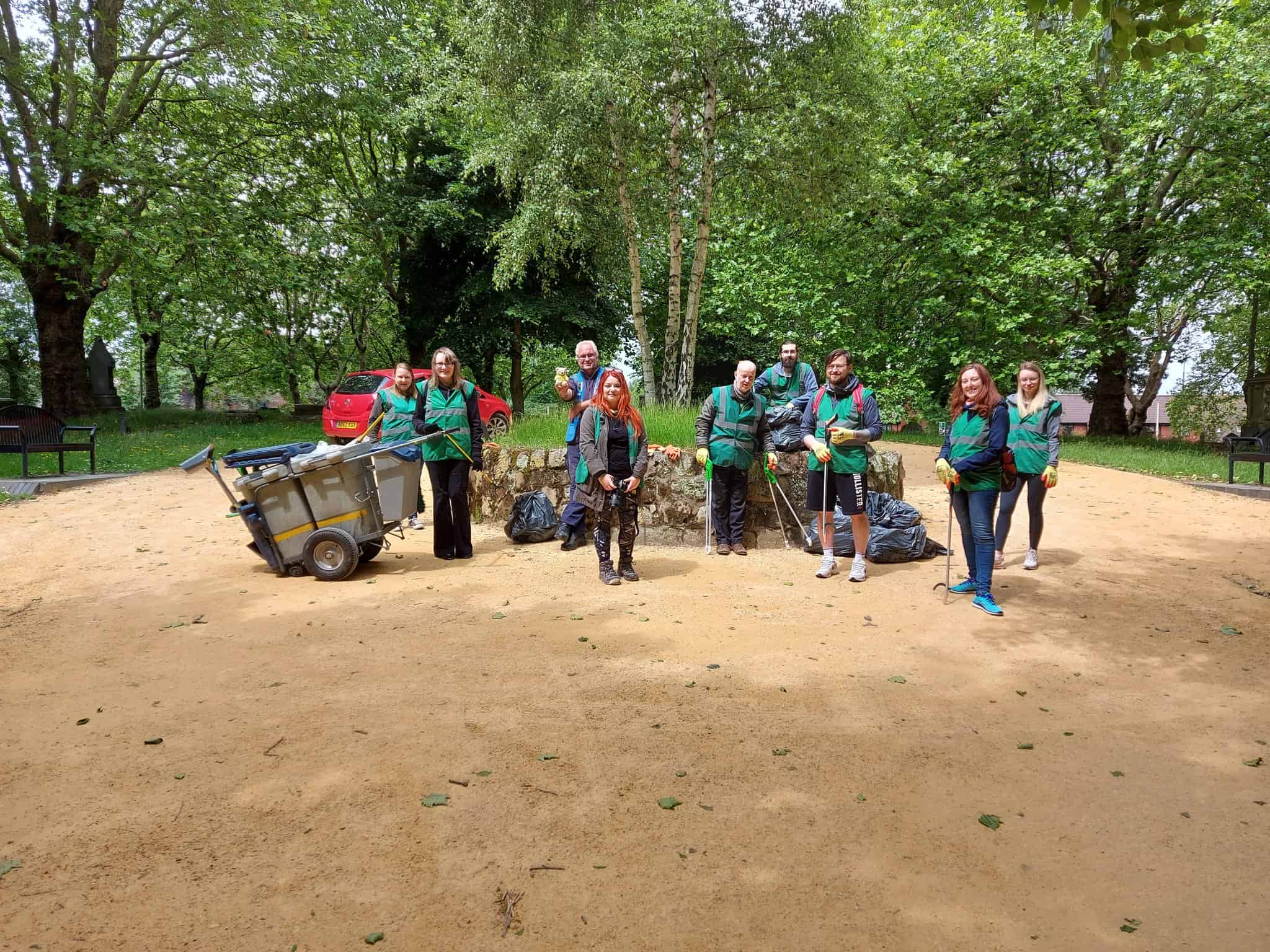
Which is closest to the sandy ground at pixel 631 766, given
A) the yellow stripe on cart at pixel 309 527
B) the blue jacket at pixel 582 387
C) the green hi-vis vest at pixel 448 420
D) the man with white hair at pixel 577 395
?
the yellow stripe on cart at pixel 309 527

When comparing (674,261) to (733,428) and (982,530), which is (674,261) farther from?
(982,530)

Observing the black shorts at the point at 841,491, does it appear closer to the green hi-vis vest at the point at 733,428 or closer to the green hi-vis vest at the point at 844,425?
the green hi-vis vest at the point at 844,425

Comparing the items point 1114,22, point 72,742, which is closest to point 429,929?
point 72,742

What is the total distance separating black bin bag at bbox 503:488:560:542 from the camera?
8133 millimetres

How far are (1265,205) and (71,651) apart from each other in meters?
22.6

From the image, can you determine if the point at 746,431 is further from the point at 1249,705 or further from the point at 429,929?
the point at 429,929

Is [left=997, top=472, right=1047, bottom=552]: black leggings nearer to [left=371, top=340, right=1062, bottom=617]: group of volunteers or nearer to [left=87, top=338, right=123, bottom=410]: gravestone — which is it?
[left=371, top=340, right=1062, bottom=617]: group of volunteers

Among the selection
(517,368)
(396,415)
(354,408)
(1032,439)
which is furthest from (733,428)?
(517,368)

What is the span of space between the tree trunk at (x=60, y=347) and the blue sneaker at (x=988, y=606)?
20.4 m

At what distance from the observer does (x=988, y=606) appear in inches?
223

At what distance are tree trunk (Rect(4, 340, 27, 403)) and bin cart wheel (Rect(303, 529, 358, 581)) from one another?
111 ft

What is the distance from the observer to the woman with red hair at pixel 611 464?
654cm

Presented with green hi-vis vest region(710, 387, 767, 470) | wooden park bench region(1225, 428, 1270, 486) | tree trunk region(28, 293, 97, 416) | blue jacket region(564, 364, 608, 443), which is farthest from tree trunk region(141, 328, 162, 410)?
wooden park bench region(1225, 428, 1270, 486)

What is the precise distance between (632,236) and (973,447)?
8603 mm
